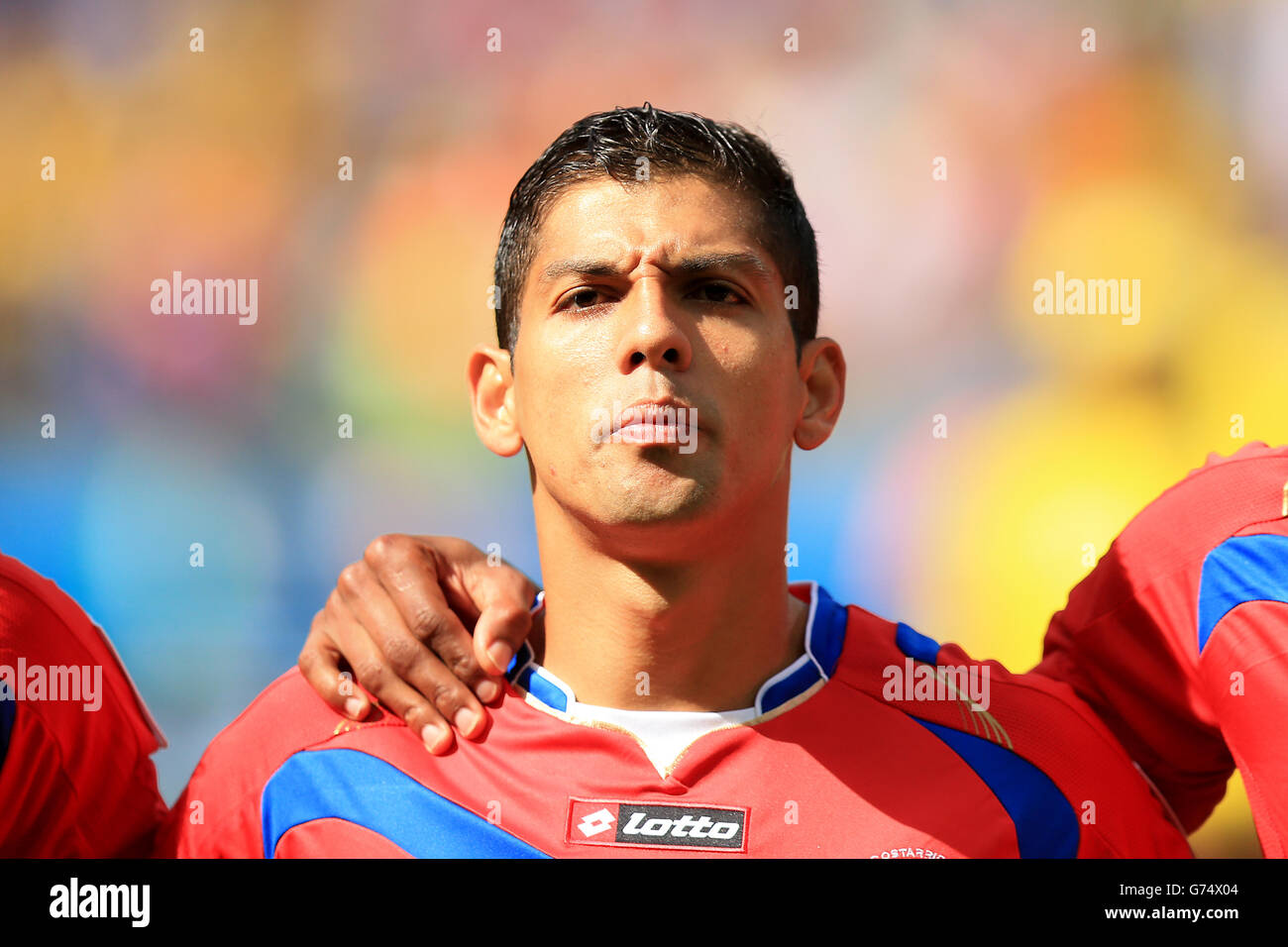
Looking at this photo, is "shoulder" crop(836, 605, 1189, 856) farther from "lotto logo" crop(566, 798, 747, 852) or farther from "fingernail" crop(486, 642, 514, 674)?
"fingernail" crop(486, 642, 514, 674)

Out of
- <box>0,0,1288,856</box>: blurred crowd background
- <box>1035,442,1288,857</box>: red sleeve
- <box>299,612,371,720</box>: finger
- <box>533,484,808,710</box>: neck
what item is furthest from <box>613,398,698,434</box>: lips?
<box>0,0,1288,856</box>: blurred crowd background

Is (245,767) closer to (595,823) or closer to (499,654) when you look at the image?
(499,654)

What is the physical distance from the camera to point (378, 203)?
199 inches

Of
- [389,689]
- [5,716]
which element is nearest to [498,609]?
[389,689]

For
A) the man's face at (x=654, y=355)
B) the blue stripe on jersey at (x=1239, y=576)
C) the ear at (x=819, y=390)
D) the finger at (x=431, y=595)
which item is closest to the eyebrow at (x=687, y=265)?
the man's face at (x=654, y=355)

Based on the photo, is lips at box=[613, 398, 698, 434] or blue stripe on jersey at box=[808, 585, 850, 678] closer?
lips at box=[613, 398, 698, 434]

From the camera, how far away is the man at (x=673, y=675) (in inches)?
79.7

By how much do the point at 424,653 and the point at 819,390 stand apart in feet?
3.19

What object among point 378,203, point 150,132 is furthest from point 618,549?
point 150,132

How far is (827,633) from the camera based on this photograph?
7.83 ft

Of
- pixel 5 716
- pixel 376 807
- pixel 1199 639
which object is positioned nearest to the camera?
pixel 5 716

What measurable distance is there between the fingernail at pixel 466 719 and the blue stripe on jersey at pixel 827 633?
27.3 inches

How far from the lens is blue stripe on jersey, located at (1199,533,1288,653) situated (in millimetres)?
2113

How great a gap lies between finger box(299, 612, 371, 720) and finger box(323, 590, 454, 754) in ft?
0.09
